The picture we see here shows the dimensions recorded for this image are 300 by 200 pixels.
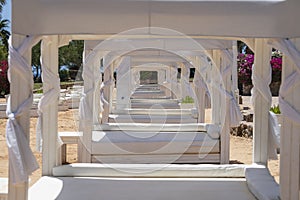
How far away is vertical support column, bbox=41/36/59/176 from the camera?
14.0ft

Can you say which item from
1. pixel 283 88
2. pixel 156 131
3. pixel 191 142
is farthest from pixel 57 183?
pixel 156 131

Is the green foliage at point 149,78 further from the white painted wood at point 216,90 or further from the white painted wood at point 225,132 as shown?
the white painted wood at point 225,132

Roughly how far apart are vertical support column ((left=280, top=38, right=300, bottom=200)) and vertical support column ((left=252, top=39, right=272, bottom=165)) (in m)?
1.29

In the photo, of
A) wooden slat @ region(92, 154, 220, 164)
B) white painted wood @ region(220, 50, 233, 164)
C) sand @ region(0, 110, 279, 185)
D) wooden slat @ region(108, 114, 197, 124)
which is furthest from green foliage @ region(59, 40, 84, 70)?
white painted wood @ region(220, 50, 233, 164)

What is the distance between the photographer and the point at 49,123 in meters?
4.34

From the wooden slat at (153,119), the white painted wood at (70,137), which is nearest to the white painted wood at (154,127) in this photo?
the white painted wood at (70,137)

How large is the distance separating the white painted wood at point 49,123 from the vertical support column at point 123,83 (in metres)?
5.91

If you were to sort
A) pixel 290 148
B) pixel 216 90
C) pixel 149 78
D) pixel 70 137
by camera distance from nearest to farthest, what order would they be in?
pixel 290 148
pixel 70 137
pixel 216 90
pixel 149 78

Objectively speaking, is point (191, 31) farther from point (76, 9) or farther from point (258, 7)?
point (76, 9)

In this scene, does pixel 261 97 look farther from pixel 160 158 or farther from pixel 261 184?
pixel 160 158

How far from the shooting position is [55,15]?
2705 millimetres

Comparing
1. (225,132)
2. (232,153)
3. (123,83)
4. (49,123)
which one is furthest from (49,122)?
(123,83)

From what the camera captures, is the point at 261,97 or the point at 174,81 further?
the point at 174,81

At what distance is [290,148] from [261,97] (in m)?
1.54
